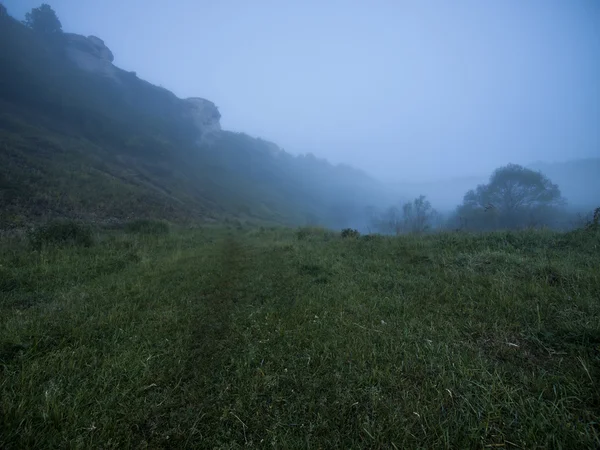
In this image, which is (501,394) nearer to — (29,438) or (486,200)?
(29,438)

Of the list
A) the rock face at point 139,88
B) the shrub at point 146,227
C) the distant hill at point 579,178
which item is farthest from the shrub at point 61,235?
the distant hill at point 579,178

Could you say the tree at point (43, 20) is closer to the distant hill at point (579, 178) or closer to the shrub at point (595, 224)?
the shrub at point (595, 224)

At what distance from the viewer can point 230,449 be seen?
2527 mm

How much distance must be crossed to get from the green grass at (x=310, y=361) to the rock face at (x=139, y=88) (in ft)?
Result: 400

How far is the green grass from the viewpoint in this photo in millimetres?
2592

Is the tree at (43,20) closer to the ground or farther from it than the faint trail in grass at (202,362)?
farther from it

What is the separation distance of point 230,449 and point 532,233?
1431cm

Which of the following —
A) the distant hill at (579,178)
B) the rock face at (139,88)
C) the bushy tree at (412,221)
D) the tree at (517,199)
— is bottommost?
the bushy tree at (412,221)

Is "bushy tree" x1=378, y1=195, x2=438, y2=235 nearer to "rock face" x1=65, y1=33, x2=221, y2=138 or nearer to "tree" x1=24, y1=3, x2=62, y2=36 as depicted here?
"rock face" x1=65, y1=33, x2=221, y2=138

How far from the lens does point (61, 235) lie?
1151 centimetres

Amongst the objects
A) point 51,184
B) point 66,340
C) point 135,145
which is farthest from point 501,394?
point 135,145

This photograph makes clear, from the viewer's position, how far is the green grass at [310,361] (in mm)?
2592

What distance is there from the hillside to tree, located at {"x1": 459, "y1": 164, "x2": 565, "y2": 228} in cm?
5442

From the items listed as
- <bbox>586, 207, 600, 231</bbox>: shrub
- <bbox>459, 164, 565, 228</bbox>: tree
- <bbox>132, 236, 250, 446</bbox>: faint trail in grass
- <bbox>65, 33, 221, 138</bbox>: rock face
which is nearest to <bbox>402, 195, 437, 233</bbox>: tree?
<bbox>586, 207, 600, 231</bbox>: shrub
